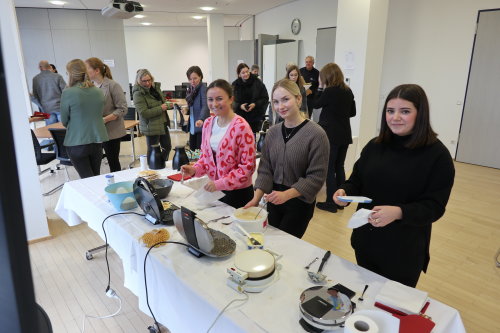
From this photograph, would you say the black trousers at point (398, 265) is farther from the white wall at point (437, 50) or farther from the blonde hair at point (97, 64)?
the white wall at point (437, 50)

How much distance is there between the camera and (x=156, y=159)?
2525 mm

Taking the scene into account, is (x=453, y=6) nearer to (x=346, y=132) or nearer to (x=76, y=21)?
(x=346, y=132)

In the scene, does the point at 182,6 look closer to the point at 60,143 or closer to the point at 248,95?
the point at 248,95

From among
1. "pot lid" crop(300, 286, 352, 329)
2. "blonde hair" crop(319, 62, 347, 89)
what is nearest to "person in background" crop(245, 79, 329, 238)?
"pot lid" crop(300, 286, 352, 329)

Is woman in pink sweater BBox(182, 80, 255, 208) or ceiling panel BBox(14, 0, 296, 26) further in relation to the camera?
ceiling panel BBox(14, 0, 296, 26)

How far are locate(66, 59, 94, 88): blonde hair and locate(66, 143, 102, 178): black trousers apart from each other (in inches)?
20.7

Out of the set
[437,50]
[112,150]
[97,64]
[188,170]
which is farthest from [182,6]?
[188,170]

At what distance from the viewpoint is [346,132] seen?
3.31 m

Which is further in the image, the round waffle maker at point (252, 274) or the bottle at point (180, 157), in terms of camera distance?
the bottle at point (180, 157)

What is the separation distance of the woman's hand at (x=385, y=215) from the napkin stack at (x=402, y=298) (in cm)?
23

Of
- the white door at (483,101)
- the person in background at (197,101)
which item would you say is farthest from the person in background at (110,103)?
the white door at (483,101)

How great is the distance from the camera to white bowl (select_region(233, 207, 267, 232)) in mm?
1563

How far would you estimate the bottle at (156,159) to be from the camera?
8.29ft

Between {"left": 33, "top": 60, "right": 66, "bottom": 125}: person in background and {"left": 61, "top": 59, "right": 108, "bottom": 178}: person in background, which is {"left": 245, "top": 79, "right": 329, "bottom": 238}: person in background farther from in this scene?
{"left": 33, "top": 60, "right": 66, "bottom": 125}: person in background
